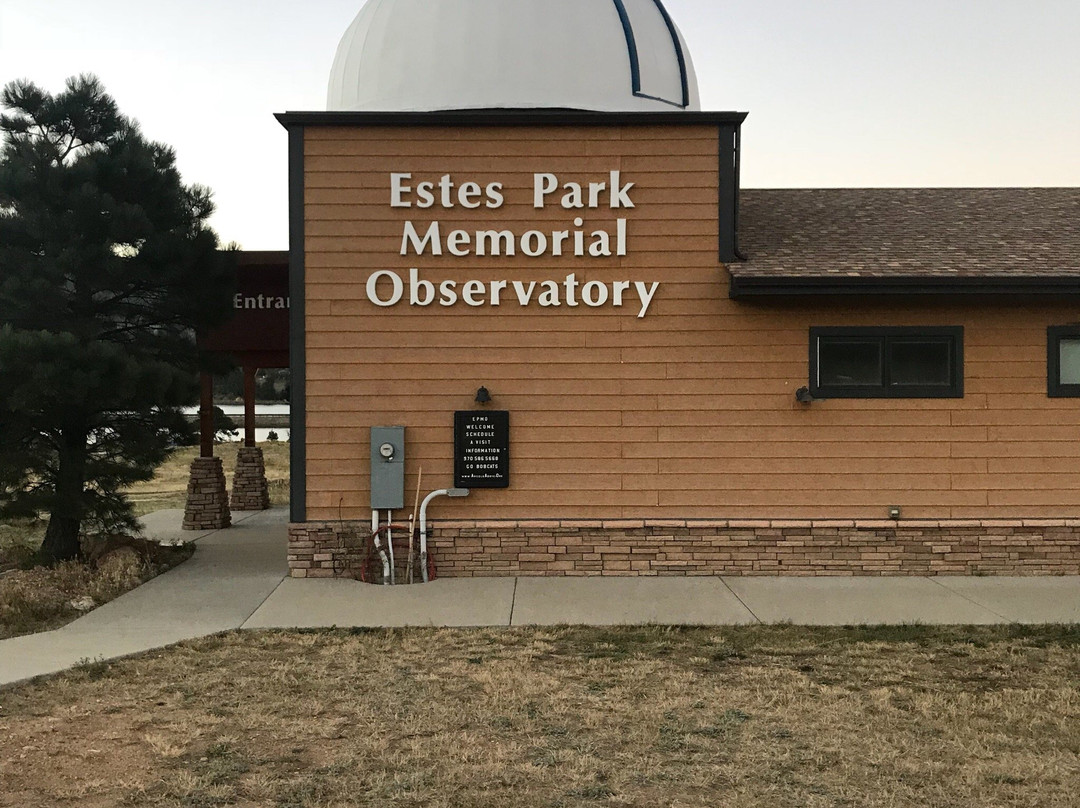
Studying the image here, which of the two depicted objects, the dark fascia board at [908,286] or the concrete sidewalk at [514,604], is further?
the dark fascia board at [908,286]

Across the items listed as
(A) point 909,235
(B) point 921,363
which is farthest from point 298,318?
(A) point 909,235

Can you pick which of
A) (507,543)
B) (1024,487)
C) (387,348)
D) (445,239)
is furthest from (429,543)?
(1024,487)

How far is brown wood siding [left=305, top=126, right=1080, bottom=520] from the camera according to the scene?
37.1 feet

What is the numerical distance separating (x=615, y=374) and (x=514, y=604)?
2.83 m

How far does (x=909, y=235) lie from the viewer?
40.8 feet

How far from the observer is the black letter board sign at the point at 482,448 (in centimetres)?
1121

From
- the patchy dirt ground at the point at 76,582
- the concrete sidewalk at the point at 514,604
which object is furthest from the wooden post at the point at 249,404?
the concrete sidewalk at the point at 514,604

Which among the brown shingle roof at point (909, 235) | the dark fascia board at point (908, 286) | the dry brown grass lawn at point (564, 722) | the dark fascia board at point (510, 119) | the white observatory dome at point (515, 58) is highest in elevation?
the white observatory dome at point (515, 58)

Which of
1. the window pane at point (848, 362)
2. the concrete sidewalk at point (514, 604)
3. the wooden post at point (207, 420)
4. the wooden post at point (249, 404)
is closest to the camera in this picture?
the concrete sidewalk at point (514, 604)

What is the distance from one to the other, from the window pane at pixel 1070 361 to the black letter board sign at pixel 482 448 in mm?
6197

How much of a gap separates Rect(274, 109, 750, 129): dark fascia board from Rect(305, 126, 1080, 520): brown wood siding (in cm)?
11

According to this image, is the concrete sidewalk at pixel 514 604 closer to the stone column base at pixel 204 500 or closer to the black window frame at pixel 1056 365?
the black window frame at pixel 1056 365

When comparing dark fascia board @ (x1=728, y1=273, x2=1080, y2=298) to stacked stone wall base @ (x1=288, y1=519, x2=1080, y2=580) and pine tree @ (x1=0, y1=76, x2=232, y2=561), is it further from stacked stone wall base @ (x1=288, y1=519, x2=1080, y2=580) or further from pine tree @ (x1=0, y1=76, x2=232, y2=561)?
pine tree @ (x1=0, y1=76, x2=232, y2=561)

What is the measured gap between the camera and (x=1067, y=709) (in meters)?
6.65
